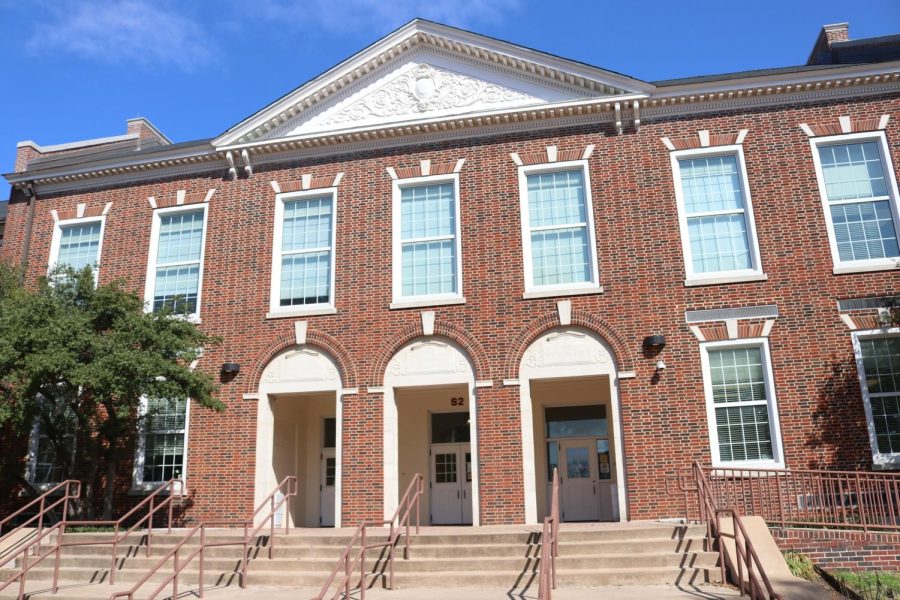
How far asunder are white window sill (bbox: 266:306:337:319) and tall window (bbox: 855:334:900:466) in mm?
10761

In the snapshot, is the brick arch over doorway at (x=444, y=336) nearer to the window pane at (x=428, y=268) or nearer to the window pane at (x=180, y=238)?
the window pane at (x=428, y=268)

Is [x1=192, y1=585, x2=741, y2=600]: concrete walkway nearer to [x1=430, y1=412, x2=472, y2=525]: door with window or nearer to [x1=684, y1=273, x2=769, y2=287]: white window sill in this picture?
[x1=684, y1=273, x2=769, y2=287]: white window sill

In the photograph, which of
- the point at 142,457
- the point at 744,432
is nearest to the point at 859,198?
the point at 744,432

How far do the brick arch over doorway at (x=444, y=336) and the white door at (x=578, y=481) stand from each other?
398 cm

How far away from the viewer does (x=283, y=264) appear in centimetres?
1795

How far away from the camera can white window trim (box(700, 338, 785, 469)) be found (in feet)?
47.6

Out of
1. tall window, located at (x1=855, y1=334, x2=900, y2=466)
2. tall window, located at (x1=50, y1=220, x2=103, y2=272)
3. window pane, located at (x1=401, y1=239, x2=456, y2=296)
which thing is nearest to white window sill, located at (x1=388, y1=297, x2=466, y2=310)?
window pane, located at (x1=401, y1=239, x2=456, y2=296)

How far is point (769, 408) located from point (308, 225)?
10722 mm

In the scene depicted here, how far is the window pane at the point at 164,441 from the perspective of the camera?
17062mm

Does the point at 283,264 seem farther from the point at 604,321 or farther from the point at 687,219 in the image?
the point at 687,219

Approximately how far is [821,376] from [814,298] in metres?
1.56

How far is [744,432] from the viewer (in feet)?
48.9

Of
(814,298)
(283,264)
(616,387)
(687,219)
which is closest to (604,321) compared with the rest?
(616,387)

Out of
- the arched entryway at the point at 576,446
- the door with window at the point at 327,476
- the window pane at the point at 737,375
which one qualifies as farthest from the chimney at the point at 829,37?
A: the door with window at the point at 327,476
